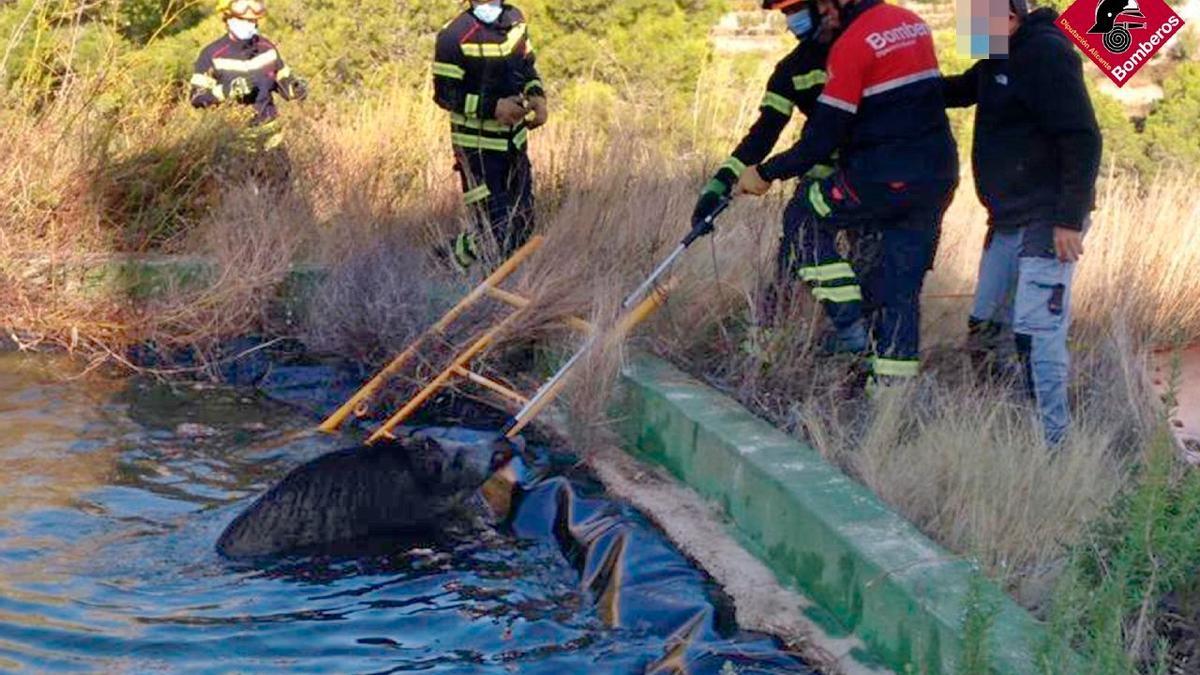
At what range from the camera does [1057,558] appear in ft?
15.9

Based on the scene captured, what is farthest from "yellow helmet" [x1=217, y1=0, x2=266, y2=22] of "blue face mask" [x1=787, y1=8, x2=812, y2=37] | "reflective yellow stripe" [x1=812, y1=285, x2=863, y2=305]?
"reflective yellow stripe" [x1=812, y1=285, x2=863, y2=305]

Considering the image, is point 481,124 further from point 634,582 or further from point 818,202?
point 634,582

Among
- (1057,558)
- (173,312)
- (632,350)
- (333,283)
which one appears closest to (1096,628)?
(1057,558)

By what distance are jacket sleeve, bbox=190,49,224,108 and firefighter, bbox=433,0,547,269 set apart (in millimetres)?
2109

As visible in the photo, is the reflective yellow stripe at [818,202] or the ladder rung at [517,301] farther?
the ladder rung at [517,301]

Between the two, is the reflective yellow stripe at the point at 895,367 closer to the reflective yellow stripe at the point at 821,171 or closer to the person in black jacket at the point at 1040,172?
the person in black jacket at the point at 1040,172

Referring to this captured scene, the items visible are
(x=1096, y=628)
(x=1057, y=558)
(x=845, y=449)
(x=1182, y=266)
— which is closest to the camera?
(x=1096, y=628)

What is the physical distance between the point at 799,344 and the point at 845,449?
967 mm

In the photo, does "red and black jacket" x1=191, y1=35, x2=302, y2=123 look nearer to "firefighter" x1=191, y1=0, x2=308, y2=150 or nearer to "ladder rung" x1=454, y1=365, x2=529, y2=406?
"firefighter" x1=191, y1=0, x2=308, y2=150

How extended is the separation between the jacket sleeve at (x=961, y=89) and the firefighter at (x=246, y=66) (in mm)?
5753

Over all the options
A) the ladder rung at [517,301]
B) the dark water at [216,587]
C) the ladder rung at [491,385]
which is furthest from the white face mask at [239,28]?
the ladder rung at [491,385]

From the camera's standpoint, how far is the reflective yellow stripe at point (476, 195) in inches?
357

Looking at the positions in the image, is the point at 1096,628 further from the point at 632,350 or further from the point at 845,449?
the point at 632,350

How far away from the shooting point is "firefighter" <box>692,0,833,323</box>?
6.75 metres
